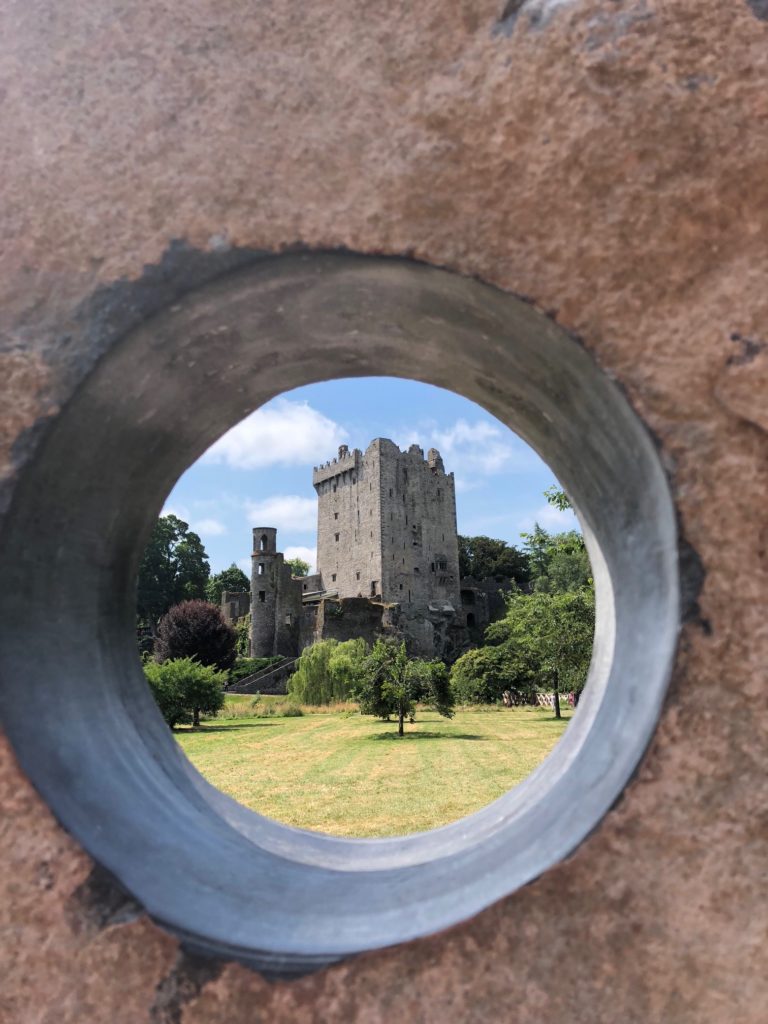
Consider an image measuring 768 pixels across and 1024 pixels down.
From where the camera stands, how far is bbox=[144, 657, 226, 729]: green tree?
24.2 meters

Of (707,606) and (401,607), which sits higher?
(401,607)

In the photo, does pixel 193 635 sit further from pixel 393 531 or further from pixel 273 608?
pixel 393 531

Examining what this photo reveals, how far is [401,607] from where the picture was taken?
49219 millimetres

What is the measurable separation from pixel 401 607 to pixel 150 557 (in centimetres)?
1906

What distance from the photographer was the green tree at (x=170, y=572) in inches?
2141

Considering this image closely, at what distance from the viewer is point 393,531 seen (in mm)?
52094

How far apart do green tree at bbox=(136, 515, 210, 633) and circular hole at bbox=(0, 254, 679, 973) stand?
176ft

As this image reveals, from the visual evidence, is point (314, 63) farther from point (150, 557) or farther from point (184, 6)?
point (150, 557)

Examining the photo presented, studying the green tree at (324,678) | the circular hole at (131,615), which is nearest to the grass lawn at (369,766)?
the green tree at (324,678)

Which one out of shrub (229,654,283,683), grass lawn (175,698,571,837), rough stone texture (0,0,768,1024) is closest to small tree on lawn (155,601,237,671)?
shrub (229,654,283,683)

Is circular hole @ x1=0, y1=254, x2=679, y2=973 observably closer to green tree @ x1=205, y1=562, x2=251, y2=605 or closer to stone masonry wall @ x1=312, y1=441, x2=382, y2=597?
stone masonry wall @ x1=312, y1=441, x2=382, y2=597

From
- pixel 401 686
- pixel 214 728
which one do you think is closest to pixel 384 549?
pixel 214 728

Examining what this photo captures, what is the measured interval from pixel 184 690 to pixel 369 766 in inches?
512

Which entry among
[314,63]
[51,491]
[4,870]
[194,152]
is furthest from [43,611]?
[314,63]
